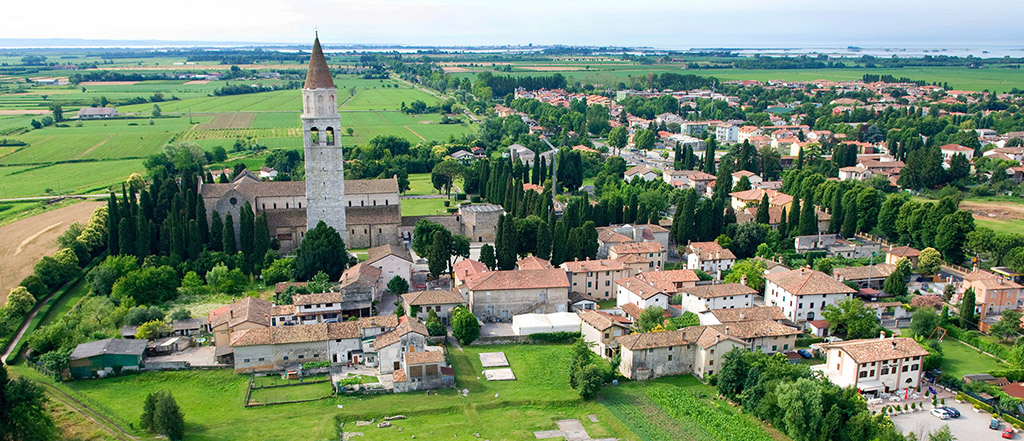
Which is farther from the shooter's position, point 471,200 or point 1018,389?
point 471,200

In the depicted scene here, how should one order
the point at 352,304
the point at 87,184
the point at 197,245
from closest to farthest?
the point at 352,304, the point at 197,245, the point at 87,184

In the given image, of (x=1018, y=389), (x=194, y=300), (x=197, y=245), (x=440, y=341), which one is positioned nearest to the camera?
(x=1018, y=389)

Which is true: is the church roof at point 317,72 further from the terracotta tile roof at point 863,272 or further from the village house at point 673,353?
the terracotta tile roof at point 863,272

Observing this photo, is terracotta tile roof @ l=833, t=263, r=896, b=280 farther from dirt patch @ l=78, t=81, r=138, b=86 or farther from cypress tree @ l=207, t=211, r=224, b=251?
dirt patch @ l=78, t=81, r=138, b=86

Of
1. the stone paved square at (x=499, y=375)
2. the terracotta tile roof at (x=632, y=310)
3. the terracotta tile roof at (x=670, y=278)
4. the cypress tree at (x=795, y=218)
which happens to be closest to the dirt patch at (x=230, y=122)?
the cypress tree at (x=795, y=218)

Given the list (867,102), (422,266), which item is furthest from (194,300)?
(867,102)

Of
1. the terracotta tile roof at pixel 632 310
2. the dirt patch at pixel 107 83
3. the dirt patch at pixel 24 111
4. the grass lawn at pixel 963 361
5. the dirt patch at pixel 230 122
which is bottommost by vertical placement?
the grass lawn at pixel 963 361

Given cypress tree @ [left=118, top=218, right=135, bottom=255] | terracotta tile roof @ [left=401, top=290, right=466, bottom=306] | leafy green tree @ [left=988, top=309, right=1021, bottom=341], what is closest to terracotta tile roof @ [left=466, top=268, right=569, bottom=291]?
terracotta tile roof @ [left=401, top=290, right=466, bottom=306]

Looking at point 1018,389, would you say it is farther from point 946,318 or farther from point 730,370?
point 730,370

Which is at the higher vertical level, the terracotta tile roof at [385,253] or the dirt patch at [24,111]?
the dirt patch at [24,111]
